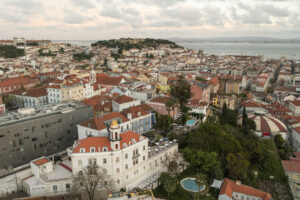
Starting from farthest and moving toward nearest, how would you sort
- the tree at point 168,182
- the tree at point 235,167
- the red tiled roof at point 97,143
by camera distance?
the tree at point 235,167, the tree at point 168,182, the red tiled roof at point 97,143

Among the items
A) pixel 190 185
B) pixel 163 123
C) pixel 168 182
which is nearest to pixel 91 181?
pixel 168 182

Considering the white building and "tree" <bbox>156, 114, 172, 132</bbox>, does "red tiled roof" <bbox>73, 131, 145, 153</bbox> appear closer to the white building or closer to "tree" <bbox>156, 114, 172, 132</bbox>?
the white building

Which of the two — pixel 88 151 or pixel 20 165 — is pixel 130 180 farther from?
pixel 20 165

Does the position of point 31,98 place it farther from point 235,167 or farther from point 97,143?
point 235,167

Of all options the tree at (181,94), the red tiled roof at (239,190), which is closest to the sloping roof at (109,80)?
the tree at (181,94)

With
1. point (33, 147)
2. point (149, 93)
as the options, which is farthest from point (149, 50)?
point (33, 147)

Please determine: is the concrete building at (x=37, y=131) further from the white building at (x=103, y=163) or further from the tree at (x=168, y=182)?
the tree at (x=168, y=182)

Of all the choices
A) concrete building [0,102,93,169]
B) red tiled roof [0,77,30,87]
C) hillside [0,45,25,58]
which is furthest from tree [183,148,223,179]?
hillside [0,45,25,58]
